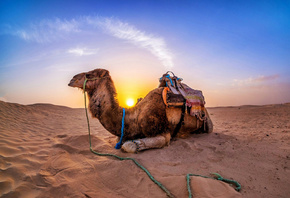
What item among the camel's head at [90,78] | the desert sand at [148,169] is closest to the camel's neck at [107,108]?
the camel's head at [90,78]

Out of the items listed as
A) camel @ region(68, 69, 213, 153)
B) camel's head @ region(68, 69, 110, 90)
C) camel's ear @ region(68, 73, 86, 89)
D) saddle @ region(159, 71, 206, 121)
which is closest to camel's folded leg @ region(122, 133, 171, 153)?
camel @ region(68, 69, 213, 153)

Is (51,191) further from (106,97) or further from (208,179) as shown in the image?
(106,97)

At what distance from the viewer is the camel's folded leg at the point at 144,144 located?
9.75 feet

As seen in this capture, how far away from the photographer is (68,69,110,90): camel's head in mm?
3598

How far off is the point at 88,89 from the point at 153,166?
7.54ft

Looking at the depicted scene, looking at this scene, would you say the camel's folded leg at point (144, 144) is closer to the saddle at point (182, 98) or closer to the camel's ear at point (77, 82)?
the saddle at point (182, 98)

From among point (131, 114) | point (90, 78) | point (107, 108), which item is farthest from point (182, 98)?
point (90, 78)

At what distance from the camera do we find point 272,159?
2.49 m

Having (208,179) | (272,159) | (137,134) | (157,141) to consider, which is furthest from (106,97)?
(272,159)

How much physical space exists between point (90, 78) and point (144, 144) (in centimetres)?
194

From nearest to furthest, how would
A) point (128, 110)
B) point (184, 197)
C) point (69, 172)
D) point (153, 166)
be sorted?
point (184, 197), point (69, 172), point (153, 166), point (128, 110)

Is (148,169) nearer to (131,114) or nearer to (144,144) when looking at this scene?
(144,144)

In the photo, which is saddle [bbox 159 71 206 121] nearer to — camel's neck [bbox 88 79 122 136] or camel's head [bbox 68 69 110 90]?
camel's neck [bbox 88 79 122 136]

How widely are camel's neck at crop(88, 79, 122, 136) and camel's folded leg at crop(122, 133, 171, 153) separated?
451 millimetres
